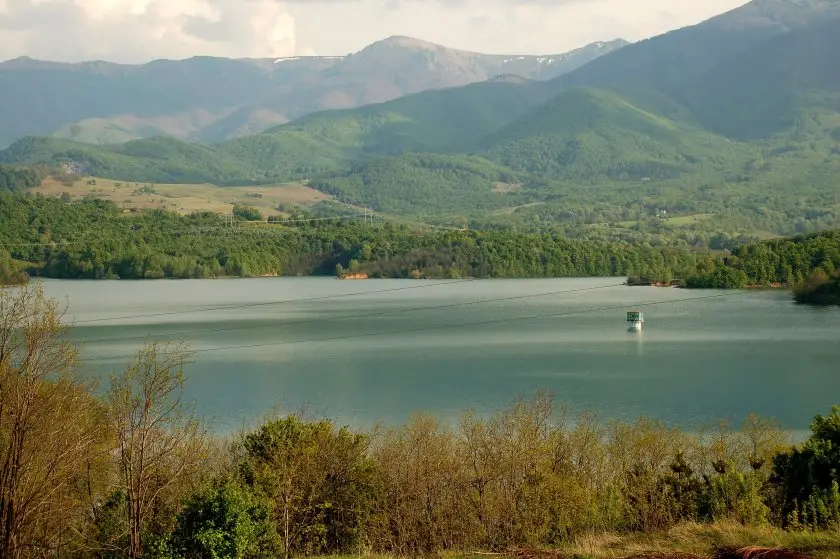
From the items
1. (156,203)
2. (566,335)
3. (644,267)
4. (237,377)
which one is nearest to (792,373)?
(566,335)

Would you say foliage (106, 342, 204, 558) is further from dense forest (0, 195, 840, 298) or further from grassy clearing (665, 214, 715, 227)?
grassy clearing (665, 214, 715, 227)

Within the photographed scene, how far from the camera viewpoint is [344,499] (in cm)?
1803

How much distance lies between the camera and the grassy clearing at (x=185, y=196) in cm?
13738

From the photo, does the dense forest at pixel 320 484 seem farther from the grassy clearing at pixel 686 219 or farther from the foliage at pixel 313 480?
the grassy clearing at pixel 686 219

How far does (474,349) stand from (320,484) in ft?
106

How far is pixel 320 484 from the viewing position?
18.0 meters

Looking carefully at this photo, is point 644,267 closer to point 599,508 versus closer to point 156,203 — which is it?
point 156,203

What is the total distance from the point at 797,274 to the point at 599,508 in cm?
5915

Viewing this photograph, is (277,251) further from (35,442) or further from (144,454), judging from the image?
(35,442)

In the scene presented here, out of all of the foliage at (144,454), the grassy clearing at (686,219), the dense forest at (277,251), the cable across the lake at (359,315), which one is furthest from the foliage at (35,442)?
the grassy clearing at (686,219)

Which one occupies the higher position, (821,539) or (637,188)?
(637,188)

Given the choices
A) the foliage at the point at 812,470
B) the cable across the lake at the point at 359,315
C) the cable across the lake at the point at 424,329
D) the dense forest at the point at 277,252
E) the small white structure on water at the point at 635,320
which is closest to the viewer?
the foliage at the point at 812,470

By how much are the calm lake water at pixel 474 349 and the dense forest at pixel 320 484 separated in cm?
960

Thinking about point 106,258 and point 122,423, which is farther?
point 106,258
